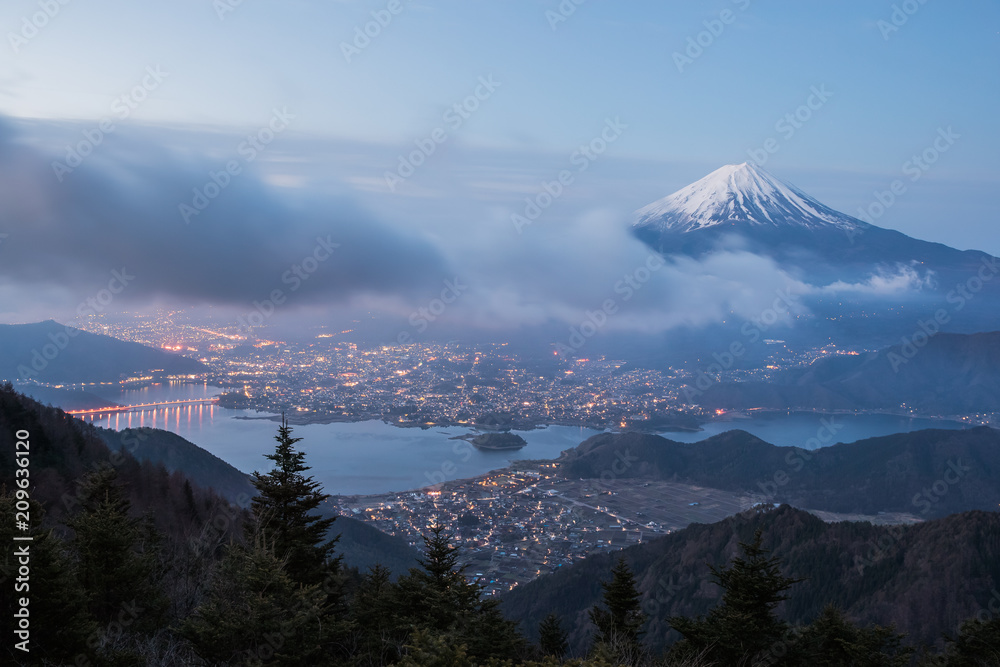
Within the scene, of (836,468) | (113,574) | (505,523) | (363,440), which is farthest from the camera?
(363,440)

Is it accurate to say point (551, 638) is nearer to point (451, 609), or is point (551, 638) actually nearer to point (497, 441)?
point (451, 609)

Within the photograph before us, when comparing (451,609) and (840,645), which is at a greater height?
(451,609)

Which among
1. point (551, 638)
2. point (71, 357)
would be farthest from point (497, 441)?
point (71, 357)

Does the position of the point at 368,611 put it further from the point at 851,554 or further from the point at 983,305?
the point at 983,305

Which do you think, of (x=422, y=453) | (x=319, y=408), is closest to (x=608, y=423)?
(x=422, y=453)

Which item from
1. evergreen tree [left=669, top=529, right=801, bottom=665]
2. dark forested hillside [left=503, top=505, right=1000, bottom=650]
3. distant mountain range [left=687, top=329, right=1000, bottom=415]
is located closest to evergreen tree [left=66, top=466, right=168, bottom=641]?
evergreen tree [left=669, top=529, right=801, bottom=665]

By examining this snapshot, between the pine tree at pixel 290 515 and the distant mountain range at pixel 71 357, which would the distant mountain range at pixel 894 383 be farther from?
the pine tree at pixel 290 515

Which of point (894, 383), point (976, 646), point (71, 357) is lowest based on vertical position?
point (976, 646)

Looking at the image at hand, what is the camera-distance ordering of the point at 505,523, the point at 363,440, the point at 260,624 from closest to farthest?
1. the point at 260,624
2. the point at 505,523
3. the point at 363,440
